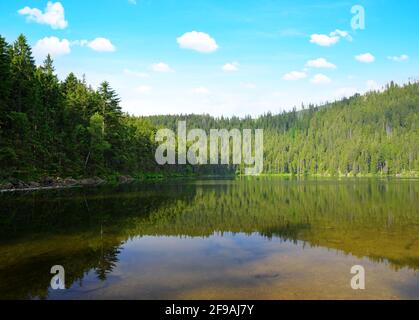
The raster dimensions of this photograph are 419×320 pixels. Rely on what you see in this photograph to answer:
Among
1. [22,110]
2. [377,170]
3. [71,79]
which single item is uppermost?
[71,79]

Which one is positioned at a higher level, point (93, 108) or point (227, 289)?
point (93, 108)

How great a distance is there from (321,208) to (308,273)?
19374 millimetres

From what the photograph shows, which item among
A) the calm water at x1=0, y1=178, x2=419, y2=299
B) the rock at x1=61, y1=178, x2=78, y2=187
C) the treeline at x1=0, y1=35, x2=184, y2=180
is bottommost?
the calm water at x1=0, y1=178, x2=419, y2=299

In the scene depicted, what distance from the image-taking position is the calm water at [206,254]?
10031 mm

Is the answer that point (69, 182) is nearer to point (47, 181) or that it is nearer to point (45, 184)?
point (47, 181)

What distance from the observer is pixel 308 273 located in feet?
38.8

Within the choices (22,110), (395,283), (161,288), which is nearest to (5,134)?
(22,110)

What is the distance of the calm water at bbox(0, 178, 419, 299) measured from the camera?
10031 mm

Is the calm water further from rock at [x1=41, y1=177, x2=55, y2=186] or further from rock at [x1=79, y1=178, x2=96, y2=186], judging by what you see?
rock at [x1=79, y1=178, x2=96, y2=186]

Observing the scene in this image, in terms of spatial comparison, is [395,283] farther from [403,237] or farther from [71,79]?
[71,79]

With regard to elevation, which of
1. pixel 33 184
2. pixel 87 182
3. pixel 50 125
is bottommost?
pixel 87 182

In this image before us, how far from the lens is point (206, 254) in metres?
14.9

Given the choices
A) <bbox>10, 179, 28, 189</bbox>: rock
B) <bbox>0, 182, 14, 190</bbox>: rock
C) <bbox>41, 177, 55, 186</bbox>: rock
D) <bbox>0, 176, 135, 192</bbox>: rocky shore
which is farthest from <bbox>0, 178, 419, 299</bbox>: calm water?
<bbox>41, 177, 55, 186</bbox>: rock

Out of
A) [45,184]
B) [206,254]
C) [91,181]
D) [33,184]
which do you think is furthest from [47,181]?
[206,254]
